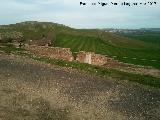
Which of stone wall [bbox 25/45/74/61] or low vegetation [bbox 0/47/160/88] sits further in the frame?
stone wall [bbox 25/45/74/61]

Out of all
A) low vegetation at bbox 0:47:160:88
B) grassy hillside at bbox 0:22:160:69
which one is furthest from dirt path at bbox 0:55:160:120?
grassy hillside at bbox 0:22:160:69

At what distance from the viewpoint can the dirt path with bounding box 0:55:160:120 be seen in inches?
714

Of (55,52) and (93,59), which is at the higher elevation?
(55,52)

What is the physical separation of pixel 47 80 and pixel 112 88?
16.9ft

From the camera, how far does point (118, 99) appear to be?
21.6 meters

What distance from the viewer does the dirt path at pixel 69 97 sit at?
1812cm

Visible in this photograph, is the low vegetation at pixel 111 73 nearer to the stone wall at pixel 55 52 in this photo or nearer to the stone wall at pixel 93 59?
the stone wall at pixel 55 52

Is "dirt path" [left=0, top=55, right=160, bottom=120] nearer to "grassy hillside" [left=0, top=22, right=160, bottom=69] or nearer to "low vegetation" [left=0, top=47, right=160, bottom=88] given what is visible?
"low vegetation" [left=0, top=47, right=160, bottom=88]

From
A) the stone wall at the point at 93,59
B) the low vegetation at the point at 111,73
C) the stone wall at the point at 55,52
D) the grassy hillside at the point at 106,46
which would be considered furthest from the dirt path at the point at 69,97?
the grassy hillside at the point at 106,46

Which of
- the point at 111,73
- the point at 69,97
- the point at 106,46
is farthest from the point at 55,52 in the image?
the point at 106,46

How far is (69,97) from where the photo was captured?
21.5m

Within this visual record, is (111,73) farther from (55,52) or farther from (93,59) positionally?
(55,52)

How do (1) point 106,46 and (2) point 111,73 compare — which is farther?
(1) point 106,46

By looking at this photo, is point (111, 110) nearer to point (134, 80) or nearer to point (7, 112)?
point (7, 112)
